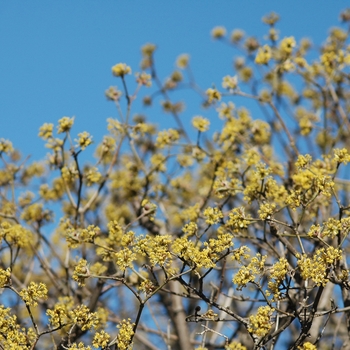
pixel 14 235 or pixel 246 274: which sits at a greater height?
pixel 14 235

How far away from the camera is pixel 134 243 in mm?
4070

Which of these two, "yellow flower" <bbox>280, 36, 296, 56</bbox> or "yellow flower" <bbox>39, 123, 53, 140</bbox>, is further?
"yellow flower" <bbox>280, 36, 296, 56</bbox>

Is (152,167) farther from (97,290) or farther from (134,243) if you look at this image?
(134,243)

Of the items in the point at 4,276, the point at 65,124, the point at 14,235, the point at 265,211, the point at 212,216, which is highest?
the point at 65,124

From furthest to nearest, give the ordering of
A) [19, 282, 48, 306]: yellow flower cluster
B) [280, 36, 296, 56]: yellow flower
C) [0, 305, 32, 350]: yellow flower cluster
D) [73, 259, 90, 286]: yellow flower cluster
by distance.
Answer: [280, 36, 296, 56]: yellow flower, [73, 259, 90, 286]: yellow flower cluster, [19, 282, 48, 306]: yellow flower cluster, [0, 305, 32, 350]: yellow flower cluster

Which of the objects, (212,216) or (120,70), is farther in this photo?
(120,70)

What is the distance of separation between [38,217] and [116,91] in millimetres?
1967

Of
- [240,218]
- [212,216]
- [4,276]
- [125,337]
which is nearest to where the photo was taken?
[125,337]

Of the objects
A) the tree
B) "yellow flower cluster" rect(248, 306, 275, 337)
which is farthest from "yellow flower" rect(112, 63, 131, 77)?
"yellow flower cluster" rect(248, 306, 275, 337)

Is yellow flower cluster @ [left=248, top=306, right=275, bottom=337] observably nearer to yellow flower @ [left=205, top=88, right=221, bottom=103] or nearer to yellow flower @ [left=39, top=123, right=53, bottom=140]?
yellow flower @ [left=205, top=88, right=221, bottom=103]

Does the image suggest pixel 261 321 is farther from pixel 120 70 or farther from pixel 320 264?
pixel 120 70

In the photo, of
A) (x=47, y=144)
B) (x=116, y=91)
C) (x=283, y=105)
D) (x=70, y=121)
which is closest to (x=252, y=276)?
(x=70, y=121)

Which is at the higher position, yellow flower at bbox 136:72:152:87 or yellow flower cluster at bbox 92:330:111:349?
yellow flower at bbox 136:72:152:87

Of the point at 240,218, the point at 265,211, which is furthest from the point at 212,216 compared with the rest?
the point at 265,211
